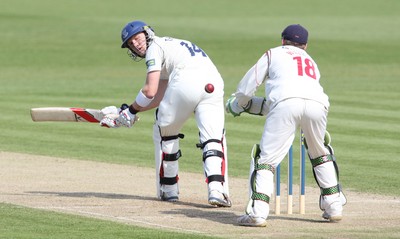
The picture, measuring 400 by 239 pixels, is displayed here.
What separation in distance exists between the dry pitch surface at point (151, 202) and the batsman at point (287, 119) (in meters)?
0.22

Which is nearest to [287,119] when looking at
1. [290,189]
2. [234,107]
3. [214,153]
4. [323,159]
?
[323,159]

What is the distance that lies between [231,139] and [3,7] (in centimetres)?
3202

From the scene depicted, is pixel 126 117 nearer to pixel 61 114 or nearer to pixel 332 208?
pixel 61 114

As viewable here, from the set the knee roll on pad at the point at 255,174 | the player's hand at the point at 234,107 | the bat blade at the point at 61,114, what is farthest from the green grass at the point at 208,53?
the knee roll on pad at the point at 255,174

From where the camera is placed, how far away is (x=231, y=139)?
16406 millimetres

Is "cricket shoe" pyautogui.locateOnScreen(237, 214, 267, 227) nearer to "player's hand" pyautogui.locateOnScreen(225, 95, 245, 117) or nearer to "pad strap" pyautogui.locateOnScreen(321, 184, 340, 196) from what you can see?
"pad strap" pyautogui.locateOnScreen(321, 184, 340, 196)

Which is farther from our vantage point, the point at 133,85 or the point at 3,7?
the point at 3,7

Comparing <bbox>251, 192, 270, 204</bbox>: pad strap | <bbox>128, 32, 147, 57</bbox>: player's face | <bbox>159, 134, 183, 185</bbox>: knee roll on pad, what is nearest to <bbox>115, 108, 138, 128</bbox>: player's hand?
<bbox>159, 134, 183, 185</bbox>: knee roll on pad

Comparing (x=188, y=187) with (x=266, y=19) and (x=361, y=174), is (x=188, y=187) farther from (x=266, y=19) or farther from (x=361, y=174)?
(x=266, y=19)

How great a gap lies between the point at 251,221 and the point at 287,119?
91 cm

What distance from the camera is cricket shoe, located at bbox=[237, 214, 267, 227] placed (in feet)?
31.5

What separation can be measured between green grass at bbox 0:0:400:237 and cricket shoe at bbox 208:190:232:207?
181 cm

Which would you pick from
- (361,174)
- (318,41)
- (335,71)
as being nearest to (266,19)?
(318,41)

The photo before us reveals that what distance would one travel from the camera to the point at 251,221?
9.62 meters
